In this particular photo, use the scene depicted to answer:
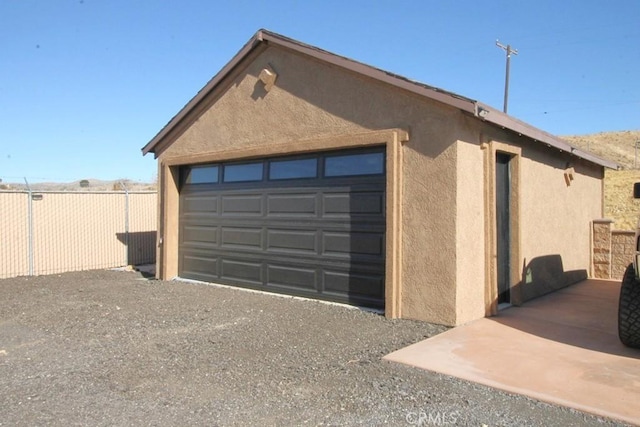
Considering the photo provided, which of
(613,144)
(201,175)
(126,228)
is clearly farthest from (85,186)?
(613,144)

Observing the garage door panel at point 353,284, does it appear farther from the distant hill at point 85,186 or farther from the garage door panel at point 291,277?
the distant hill at point 85,186

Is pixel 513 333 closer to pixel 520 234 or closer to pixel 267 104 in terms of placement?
pixel 520 234

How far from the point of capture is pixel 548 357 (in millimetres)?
5562

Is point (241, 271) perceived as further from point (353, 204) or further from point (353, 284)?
point (353, 204)

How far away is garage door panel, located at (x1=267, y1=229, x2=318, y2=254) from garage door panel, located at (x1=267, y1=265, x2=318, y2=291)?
341mm

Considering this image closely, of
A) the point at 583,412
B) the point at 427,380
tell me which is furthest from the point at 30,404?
the point at 583,412

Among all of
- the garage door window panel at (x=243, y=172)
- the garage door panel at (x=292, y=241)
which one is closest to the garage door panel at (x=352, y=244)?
the garage door panel at (x=292, y=241)

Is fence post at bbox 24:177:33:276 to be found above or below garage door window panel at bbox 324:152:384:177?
below

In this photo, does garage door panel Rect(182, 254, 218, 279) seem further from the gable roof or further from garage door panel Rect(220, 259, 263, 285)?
the gable roof

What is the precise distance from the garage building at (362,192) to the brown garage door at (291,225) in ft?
0.09

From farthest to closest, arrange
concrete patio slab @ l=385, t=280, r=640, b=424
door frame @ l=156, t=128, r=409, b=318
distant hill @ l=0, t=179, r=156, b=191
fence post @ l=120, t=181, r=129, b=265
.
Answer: distant hill @ l=0, t=179, r=156, b=191
fence post @ l=120, t=181, r=129, b=265
door frame @ l=156, t=128, r=409, b=318
concrete patio slab @ l=385, t=280, r=640, b=424

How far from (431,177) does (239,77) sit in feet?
16.0

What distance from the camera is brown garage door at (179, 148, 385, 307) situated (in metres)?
8.17

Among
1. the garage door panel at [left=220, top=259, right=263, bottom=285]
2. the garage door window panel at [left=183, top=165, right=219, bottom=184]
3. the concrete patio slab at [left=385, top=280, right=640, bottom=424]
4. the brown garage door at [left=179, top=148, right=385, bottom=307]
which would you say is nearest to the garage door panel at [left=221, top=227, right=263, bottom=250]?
the brown garage door at [left=179, top=148, right=385, bottom=307]
